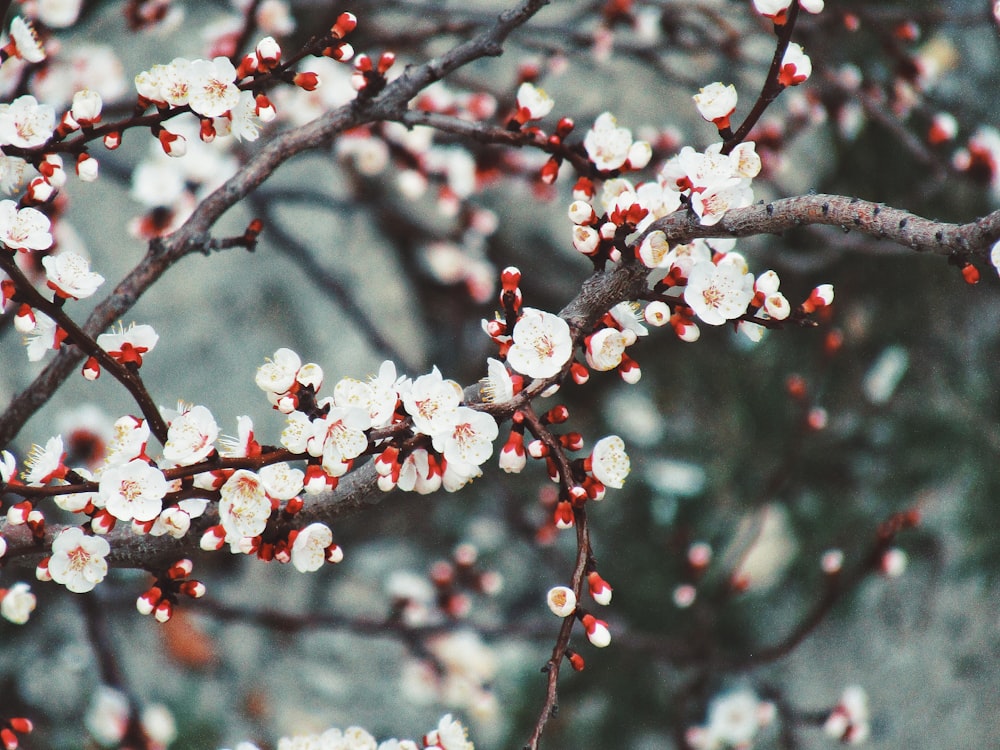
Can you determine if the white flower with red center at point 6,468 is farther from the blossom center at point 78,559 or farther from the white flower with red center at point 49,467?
the blossom center at point 78,559

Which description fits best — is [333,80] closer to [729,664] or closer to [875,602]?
[729,664]

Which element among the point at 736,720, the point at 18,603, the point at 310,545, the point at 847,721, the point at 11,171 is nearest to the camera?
the point at 310,545

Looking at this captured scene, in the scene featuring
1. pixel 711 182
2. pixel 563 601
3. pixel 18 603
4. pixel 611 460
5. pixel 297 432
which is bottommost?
pixel 18 603

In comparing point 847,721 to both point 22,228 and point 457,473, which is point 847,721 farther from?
point 22,228

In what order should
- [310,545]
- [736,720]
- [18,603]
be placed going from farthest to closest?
[736,720], [18,603], [310,545]

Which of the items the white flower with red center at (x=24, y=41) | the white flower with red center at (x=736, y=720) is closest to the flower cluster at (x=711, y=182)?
the white flower with red center at (x=24, y=41)

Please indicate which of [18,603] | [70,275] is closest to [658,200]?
[70,275]

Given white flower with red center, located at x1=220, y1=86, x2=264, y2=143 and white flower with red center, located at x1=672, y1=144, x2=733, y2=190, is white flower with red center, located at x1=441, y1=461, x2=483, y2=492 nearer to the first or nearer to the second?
white flower with red center, located at x1=672, y1=144, x2=733, y2=190
